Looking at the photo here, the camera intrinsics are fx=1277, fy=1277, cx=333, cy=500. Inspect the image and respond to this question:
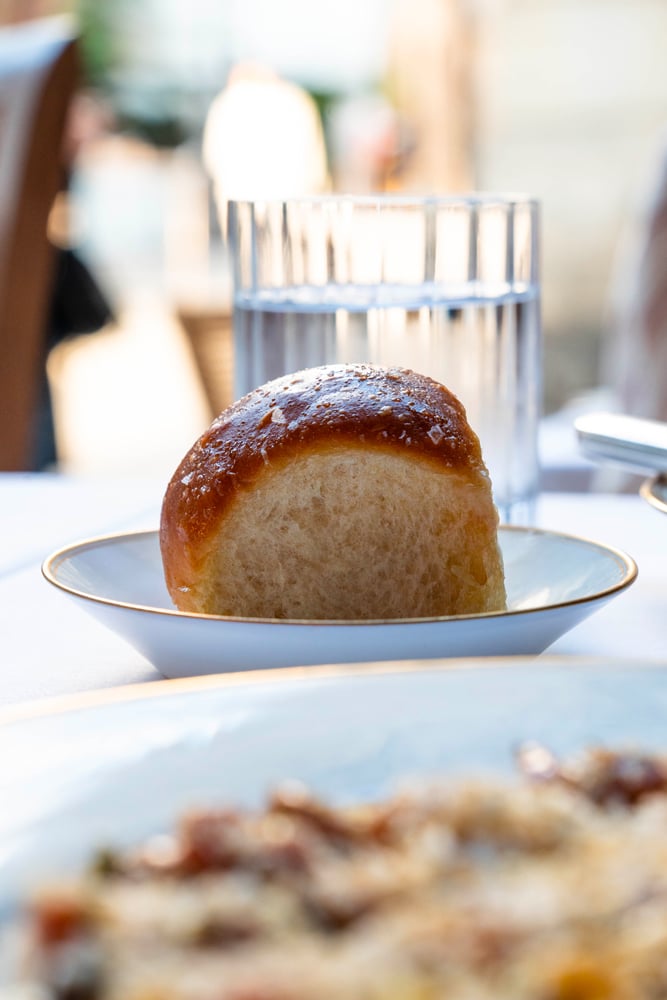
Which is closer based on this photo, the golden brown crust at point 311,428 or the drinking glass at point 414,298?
the golden brown crust at point 311,428

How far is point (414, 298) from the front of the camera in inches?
31.1

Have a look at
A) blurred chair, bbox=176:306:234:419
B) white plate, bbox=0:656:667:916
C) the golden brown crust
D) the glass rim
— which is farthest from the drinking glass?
blurred chair, bbox=176:306:234:419

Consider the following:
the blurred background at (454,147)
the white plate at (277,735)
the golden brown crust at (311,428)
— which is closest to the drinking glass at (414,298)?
the golden brown crust at (311,428)

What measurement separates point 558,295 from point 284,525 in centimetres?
568

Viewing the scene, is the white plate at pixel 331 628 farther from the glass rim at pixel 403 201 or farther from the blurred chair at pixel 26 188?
the blurred chair at pixel 26 188

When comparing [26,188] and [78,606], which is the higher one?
[26,188]

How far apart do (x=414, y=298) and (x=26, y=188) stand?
84 cm

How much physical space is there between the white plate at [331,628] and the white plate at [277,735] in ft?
0.30

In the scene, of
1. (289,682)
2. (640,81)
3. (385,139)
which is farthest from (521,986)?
(640,81)

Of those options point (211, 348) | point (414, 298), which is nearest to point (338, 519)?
point (414, 298)

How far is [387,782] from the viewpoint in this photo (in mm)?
279

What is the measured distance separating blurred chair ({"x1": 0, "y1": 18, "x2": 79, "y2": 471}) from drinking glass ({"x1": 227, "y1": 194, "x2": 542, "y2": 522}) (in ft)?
2.46

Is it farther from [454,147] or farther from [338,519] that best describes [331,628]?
[454,147]

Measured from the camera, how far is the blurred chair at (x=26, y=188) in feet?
4.84
